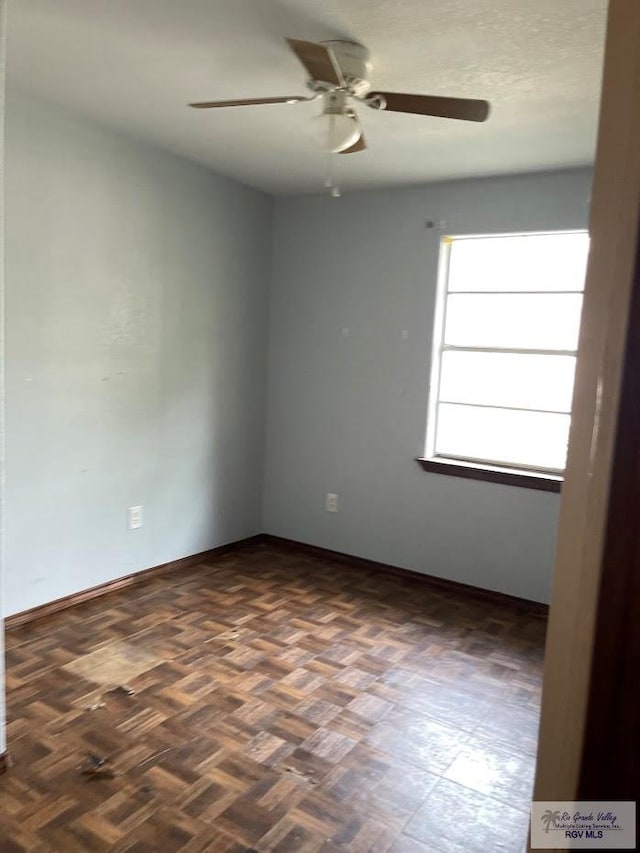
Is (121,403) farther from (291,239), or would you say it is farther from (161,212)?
(291,239)

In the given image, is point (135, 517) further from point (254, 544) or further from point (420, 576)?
point (420, 576)

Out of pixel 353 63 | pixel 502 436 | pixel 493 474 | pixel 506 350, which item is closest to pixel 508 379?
pixel 506 350

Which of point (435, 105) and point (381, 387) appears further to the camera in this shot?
point (381, 387)

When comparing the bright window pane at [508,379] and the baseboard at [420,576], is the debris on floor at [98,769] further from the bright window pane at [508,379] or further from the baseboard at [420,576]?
the bright window pane at [508,379]

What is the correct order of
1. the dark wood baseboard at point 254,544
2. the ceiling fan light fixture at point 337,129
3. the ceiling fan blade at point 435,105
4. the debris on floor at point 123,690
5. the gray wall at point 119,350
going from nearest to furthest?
the ceiling fan blade at point 435,105
the ceiling fan light fixture at point 337,129
the debris on floor at point 123,690
the gray wall at point 119,350
the dark wood baseboard at point 254,544

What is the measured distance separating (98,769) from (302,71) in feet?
8.00

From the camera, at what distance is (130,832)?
5.36 ft

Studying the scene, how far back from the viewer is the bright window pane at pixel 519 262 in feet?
10.5

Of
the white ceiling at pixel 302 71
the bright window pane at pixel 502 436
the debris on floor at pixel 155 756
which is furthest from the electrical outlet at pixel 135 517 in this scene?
the white ceiling at pixel 302 71

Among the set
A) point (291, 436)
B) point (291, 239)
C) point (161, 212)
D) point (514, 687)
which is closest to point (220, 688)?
point (514, 687)

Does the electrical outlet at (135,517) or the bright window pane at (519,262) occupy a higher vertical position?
the bright window pane at (519,262)

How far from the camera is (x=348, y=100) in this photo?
213cm

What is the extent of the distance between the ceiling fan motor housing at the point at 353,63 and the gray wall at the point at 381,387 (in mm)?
1476

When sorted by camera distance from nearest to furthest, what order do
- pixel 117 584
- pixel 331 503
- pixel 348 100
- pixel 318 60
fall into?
pixel 318 60
pixel 348 100
pixel 117 584
pixel 331 503
